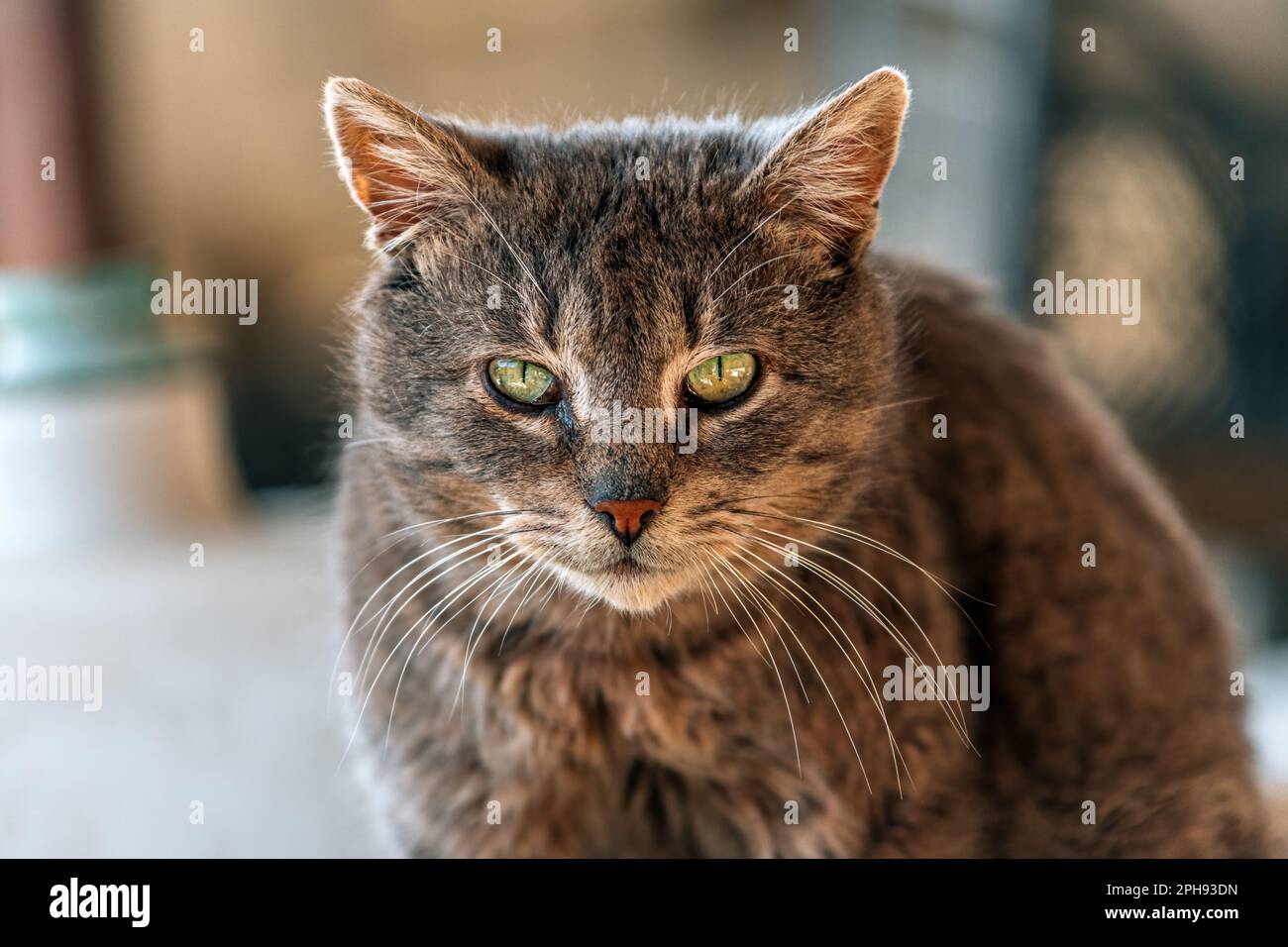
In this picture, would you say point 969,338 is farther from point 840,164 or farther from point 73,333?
point 73,333

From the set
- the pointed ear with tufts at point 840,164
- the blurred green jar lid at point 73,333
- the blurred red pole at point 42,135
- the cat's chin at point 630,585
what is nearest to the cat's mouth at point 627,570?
the cat's chin at point 630,585

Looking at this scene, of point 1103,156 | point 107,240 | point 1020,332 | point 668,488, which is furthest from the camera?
point 107,240

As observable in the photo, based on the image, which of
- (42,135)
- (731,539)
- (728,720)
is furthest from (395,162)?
(42,135)

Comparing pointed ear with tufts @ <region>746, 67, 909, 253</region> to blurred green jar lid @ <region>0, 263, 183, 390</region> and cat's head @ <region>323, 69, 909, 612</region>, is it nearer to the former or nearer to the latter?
cat's head @ <region>323, 69, 909, 612</region>

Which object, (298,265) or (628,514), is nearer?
(628,514)

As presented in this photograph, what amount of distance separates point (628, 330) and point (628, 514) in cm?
16

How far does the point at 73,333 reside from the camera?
3143 mm

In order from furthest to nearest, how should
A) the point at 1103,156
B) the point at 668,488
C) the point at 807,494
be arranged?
the point at 1103,156 → the point at 807,494 → the point at 668,488

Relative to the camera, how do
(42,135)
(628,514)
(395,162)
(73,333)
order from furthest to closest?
(42,135), (73,333), (395,162), (628,514)

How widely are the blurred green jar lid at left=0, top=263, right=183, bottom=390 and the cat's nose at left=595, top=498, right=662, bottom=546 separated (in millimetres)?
2506
